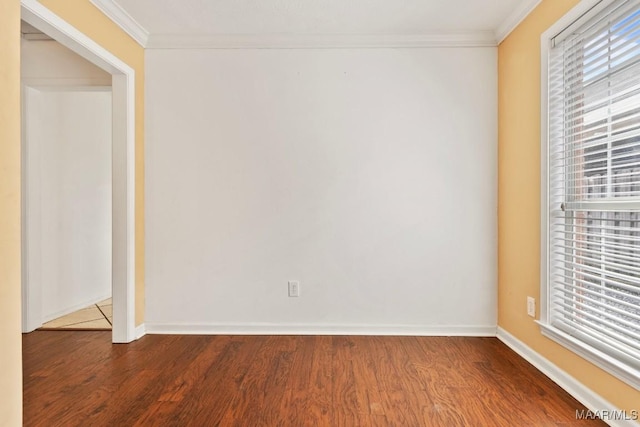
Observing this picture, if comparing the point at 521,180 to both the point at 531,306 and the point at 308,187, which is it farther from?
the point at 308,187

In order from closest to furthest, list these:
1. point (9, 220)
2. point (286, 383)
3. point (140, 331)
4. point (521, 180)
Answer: point (9, 220) < point (286, 383) < point (521, 180) < point (140, 331)

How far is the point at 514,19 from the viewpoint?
2602mm

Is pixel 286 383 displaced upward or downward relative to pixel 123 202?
downward

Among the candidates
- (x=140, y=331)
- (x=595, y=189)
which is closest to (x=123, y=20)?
(x=140, y=331)

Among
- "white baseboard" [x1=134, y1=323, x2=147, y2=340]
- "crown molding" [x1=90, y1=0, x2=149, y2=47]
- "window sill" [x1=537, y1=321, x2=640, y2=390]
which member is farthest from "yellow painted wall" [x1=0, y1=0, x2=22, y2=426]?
"window sill" [x1=537, y1=321, x2=640, y2=390]

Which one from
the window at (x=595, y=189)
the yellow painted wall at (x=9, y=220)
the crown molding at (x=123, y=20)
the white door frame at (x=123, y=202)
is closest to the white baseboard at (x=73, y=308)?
the white door frame at (x=123, y=202)

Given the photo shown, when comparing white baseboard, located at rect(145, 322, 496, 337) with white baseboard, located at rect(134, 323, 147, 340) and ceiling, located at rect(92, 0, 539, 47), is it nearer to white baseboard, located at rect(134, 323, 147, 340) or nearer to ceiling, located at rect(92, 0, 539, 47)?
white baseboard, located at rect(134, 323, 147, 340)

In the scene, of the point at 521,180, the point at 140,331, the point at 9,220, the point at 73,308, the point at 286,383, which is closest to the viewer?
the point at 9,220

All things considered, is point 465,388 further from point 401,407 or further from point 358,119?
point 358,119

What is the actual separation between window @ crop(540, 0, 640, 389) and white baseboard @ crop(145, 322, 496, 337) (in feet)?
2.53

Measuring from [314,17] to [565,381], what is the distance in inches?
113

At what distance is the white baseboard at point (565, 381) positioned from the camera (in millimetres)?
1766

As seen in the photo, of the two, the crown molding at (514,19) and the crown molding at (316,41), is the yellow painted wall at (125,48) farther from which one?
the crown molding at (514,19)

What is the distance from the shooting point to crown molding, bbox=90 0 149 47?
2453 millimetres
